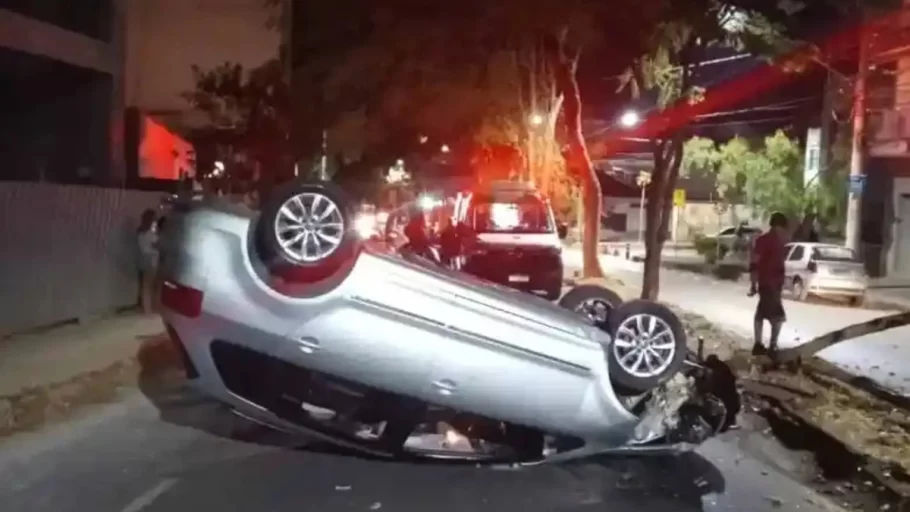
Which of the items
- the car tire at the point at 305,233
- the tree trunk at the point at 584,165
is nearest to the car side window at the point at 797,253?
the tree trunk at the point at 584,165

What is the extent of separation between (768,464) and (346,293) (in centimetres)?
391

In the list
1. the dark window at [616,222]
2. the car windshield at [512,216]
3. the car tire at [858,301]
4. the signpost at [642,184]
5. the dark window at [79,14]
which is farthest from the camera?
the dark window at [616,222]

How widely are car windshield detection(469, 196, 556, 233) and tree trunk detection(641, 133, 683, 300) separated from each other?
254 cm

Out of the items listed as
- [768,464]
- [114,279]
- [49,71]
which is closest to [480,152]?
[49,71]

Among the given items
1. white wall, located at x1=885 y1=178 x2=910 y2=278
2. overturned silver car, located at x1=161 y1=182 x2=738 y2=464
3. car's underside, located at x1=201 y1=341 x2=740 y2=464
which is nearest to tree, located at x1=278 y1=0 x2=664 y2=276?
white wall, located at x1=885 y1=178 x2=910 y2=278

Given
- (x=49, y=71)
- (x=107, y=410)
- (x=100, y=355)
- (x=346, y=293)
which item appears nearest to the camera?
(x=346, y=293)

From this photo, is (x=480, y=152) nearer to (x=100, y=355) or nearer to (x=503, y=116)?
(x=503, y=116)

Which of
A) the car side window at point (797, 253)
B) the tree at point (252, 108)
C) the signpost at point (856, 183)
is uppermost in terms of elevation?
the tree at point (252, 108)

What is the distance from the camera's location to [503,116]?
4122cm

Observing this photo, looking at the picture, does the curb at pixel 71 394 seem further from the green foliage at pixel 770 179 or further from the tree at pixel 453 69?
the green foliage at pixel 770 179

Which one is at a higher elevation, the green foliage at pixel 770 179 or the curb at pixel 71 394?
the green foliage at pixel 770 179

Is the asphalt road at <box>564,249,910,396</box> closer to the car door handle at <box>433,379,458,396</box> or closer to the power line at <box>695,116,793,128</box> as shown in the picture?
the car door handle at <box>433,379,458,396</box>

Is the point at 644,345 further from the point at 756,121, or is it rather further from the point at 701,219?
the point at 701,219

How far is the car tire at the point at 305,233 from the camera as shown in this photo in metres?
6.94
